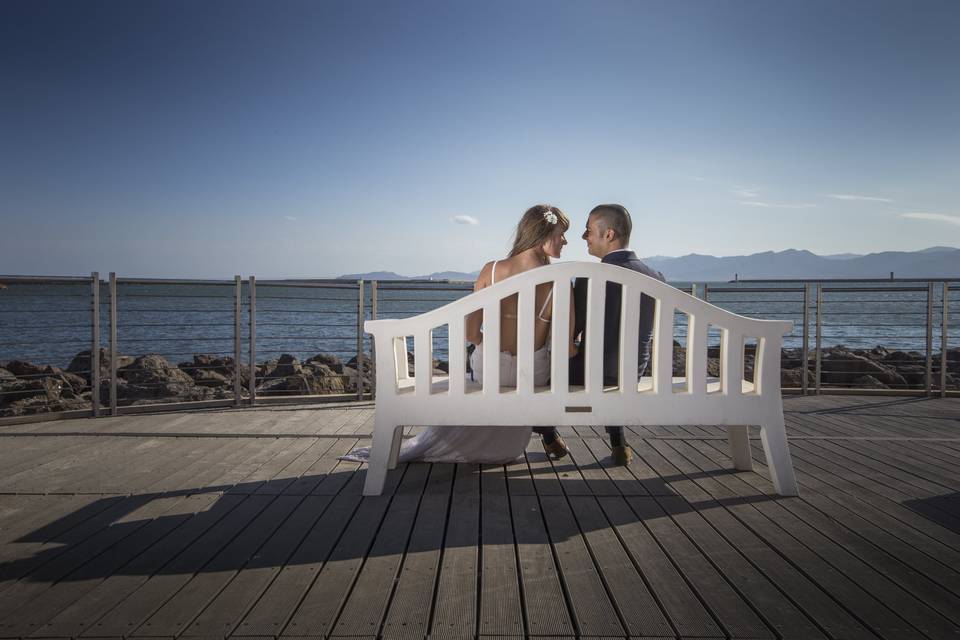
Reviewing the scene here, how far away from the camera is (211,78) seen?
1273cm

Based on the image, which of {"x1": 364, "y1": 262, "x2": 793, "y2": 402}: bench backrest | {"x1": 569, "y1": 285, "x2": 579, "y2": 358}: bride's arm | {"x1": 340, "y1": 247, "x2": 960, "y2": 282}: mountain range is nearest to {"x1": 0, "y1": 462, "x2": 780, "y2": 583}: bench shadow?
{"x1": 364, "y1": 262, "x2": 793, "y2": 402}: bench backrest

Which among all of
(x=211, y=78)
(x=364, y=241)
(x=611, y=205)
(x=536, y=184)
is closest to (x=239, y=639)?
(x=611, y=205)

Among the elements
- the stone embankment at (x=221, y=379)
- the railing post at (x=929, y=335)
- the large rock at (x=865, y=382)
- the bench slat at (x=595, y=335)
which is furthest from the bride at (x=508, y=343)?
the large rock at (x=865, y=382)

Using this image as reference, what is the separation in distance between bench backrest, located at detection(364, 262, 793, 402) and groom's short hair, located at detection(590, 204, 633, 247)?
2.00ft

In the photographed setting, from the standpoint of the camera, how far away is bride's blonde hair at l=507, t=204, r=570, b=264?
237 cm

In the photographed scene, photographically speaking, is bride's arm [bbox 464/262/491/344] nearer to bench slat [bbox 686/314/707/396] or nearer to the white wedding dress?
the white wedding dress

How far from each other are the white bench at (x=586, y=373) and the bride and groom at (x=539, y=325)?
0.26 m

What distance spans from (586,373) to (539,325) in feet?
1.25

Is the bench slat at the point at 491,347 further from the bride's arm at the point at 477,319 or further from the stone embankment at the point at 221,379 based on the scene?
the stone embankment at the point at 221,379

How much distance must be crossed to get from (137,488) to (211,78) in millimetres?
13152

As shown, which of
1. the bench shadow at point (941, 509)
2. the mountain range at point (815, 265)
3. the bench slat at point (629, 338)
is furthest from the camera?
the mountain range at point (815, 265)

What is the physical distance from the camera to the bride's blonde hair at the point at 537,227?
7.77 ft

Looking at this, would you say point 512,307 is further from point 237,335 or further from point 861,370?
point 861,370

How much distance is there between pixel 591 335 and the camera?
1.95 metres
